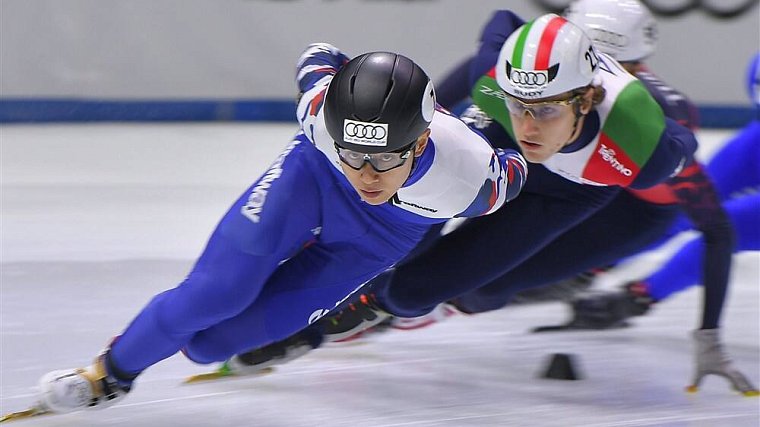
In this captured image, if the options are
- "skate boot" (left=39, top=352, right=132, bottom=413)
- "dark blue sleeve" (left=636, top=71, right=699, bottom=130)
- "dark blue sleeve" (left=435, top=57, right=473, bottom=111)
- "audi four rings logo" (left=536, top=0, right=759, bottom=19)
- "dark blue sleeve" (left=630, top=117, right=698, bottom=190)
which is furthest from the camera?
"audi four rings logo" (left=536, top=0, right=759, bottom=19)

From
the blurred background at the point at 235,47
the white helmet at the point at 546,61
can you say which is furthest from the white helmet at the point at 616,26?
the blurred background at the point at 235,47

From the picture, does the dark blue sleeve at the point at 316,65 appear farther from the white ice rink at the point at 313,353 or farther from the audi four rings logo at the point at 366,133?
the white ice rink at the point at 313,353

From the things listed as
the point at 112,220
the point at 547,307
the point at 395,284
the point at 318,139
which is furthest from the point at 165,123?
the point at 318,139

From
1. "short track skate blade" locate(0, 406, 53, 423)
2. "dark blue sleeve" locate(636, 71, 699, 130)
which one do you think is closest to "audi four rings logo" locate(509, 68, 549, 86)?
"dark blue sleeve" locate(636, 71, 699, 130)

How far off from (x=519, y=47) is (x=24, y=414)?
5.79ft

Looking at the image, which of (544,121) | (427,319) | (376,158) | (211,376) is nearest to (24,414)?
(211,376)

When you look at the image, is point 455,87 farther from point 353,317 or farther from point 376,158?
point 376,158

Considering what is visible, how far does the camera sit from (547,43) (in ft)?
10.8

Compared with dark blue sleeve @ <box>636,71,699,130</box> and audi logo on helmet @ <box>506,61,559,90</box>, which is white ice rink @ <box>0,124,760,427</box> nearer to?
dark blue sleeve @ <box>636,71,699,130</box>

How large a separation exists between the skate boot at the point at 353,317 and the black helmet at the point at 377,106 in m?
1.07

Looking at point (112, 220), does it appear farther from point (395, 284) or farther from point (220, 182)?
point (395, 284)

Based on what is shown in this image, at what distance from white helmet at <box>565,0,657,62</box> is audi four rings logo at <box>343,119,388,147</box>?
169cm

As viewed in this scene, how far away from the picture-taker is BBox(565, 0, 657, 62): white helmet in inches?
161

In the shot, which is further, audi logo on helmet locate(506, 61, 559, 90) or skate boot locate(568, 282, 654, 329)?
skate boot locate(568, 282, 654, 329)
